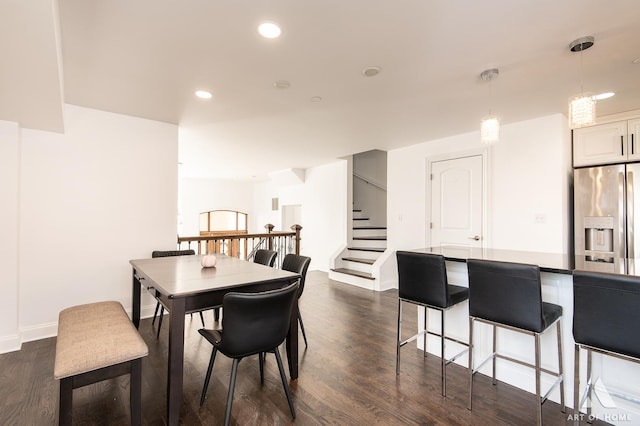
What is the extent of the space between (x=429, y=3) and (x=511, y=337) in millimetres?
2293

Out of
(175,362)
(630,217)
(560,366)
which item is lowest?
(560,366)

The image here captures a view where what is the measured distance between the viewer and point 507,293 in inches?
72.3

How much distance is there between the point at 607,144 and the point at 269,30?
3.97 m

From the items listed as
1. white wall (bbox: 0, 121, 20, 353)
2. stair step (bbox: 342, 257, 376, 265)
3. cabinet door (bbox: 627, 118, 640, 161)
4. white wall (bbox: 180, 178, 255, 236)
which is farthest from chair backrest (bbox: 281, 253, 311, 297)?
white wall (bbox: 180, 178, 255, 236)

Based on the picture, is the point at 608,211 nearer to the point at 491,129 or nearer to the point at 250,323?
the point at 491,129

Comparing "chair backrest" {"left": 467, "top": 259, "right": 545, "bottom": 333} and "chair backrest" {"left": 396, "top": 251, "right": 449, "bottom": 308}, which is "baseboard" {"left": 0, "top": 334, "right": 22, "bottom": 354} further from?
"chair backrest" {"left": 467, "top": 259, "right": 545, "bottom": 333}

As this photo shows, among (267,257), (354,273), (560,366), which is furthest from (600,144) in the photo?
(267,257)

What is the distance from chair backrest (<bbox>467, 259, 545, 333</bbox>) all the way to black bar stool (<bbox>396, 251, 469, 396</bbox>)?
0.69 ft

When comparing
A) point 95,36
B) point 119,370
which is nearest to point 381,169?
point 95,36

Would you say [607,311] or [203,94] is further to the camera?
A: [203,94]

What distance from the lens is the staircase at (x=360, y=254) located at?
217 inches

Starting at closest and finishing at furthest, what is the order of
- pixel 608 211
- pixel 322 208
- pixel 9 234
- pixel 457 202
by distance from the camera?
pixel 9 234
pixel 608 211
pixel 457 202
pixel 322 208

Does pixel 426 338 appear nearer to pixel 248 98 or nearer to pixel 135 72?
pixel 248 98

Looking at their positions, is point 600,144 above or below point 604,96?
below
